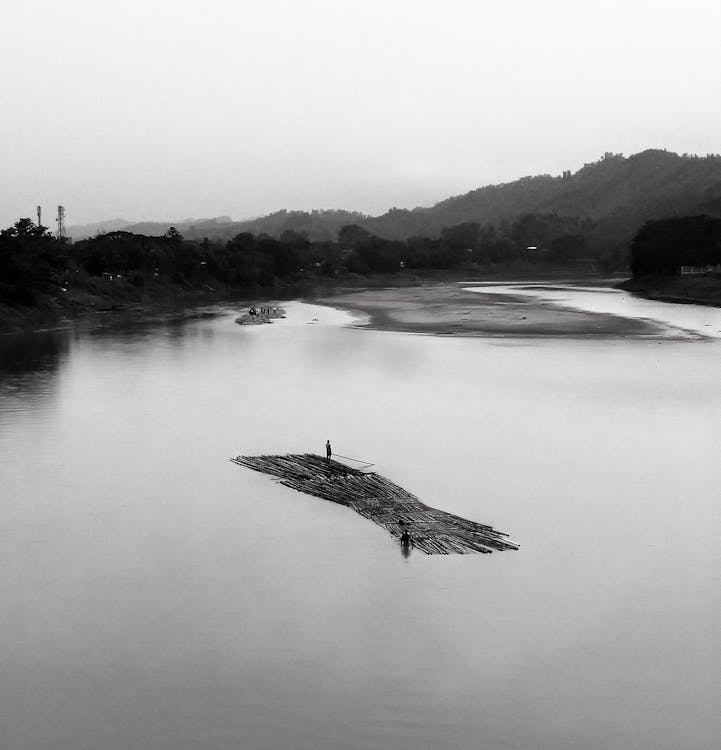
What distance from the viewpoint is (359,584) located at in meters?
18.6

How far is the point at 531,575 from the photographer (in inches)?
746

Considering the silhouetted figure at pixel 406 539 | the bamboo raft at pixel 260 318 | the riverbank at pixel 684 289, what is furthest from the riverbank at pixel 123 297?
the silhouetted figure at pixel 406 539

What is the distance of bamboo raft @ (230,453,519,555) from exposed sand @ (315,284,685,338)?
1801 inches

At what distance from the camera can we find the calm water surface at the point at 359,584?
45.3ft

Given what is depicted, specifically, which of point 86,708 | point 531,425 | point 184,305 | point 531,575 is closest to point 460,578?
point 531,575

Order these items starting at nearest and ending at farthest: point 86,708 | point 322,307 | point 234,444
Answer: point 86,708
point 234,444
point 322,307

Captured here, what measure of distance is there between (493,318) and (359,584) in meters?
68.0

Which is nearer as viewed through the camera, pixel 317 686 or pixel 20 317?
pixel 317 686

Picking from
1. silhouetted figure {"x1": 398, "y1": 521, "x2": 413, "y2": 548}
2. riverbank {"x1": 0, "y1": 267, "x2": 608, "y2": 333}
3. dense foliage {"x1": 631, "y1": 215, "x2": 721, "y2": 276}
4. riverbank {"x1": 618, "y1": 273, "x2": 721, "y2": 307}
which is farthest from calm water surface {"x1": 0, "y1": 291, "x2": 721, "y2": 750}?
dense foliage {"x1": 631, "y1": 215, "x2": 721, "y2": 276}

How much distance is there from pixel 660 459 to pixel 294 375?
24.8m

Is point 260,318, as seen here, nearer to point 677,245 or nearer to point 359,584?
point 677,245

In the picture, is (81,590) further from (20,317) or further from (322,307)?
(322,307)

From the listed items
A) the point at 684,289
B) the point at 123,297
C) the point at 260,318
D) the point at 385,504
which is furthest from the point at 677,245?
the point at 385,504

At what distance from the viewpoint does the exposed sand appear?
71375mm
